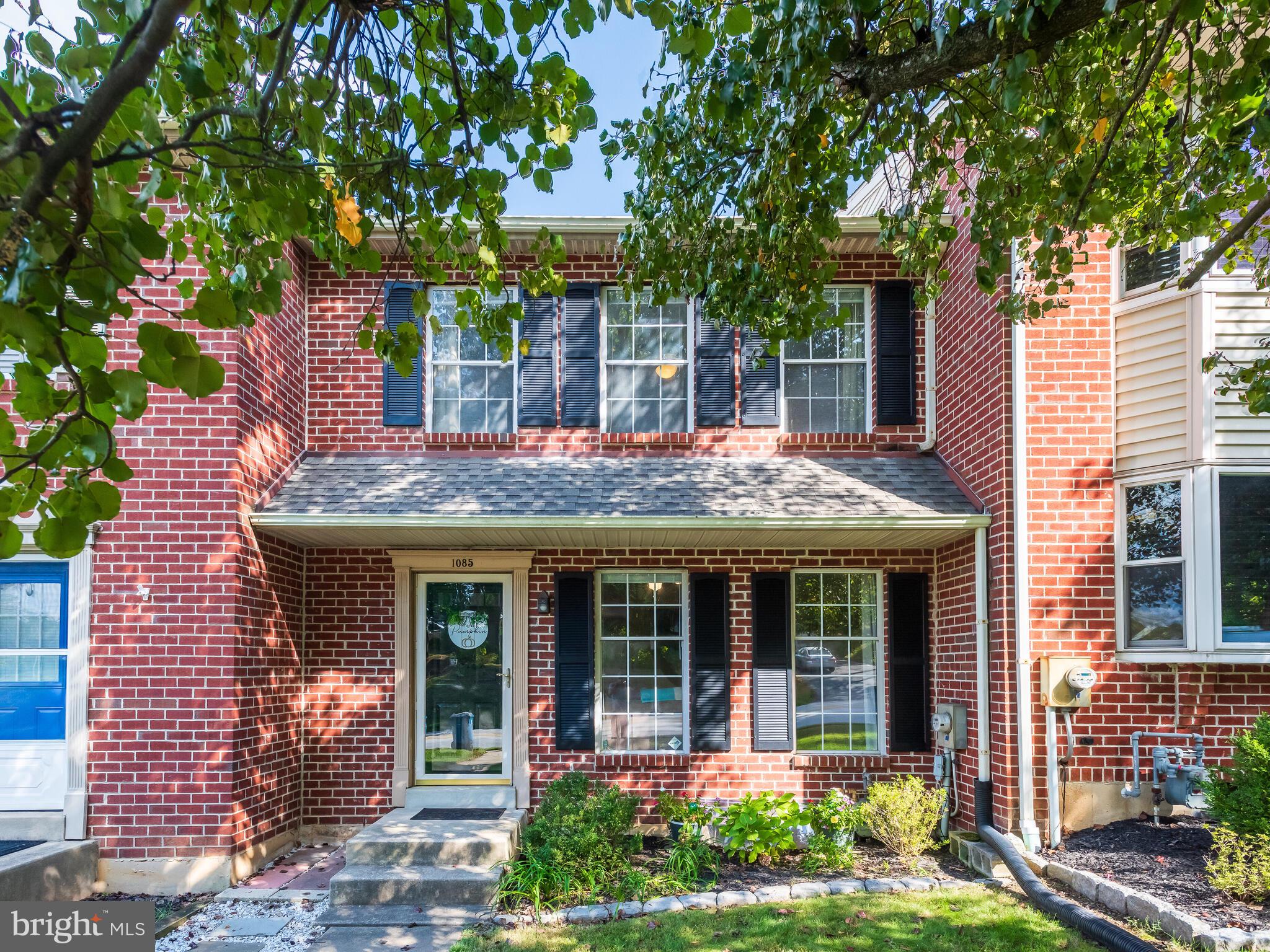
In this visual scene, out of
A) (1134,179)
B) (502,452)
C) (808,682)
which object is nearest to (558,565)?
(502,452)

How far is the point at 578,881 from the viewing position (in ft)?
21.0

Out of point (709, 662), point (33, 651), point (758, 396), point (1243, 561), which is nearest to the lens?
point (1243, 561)

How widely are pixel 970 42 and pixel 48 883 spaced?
309 inches

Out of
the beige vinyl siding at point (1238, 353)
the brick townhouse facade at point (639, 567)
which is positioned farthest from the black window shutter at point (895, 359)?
the beige vinyl siding at point (1238, 353)

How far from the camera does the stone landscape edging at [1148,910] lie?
4652 millimetres

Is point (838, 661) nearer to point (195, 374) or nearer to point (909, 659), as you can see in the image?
point (909, 659)

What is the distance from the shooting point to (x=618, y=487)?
25.2ft

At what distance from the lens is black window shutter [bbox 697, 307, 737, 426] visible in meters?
8.36

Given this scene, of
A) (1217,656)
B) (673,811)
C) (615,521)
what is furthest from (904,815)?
(615,521)

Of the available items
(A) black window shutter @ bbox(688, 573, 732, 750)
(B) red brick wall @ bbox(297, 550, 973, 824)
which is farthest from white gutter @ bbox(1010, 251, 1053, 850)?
(A) black window shutter @ bbox(688, 573, 732, 750)

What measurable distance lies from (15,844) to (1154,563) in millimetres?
9101

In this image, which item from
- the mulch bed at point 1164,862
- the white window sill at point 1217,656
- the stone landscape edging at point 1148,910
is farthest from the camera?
the white window sill at point 1217,656

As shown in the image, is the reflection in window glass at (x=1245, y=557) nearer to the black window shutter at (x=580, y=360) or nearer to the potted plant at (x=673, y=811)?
the potted plant at (x=673, y=811)

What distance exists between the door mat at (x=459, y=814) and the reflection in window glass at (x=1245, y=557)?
6.14 meters
